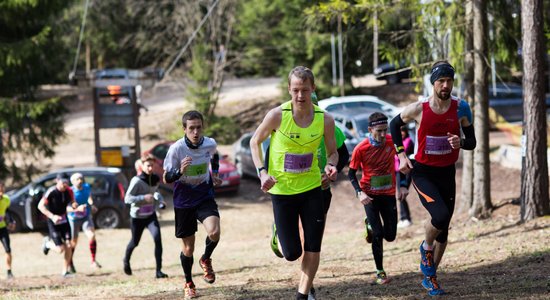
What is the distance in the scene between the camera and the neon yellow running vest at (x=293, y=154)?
24.8 ft

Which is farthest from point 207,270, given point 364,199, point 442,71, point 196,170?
point 442,71

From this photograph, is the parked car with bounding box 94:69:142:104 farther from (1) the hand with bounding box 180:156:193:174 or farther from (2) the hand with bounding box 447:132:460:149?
(2) the hand with bounding box 447:132:460:149

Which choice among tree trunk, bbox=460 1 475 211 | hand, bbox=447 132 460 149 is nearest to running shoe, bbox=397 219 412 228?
tree trunk, bbox=460 1 475 211

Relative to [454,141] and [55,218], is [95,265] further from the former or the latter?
[454,141]

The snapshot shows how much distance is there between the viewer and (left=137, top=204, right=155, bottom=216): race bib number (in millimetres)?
13508

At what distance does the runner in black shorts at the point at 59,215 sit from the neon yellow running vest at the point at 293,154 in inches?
324

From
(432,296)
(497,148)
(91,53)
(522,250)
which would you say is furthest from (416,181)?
(91,53)

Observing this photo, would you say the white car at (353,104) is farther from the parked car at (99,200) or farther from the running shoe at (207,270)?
the running shoe at (207,270)

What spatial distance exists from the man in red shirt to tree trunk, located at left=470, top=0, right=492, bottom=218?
6.08m

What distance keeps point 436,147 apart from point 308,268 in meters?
1.78

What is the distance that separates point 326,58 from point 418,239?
23.6 meters

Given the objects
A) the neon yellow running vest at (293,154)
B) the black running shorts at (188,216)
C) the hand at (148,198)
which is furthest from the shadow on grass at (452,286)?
the hand at (148,198)

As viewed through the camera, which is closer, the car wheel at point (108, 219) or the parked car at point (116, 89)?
the car wheel at point (108, 219)

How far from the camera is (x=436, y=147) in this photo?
8422mm
